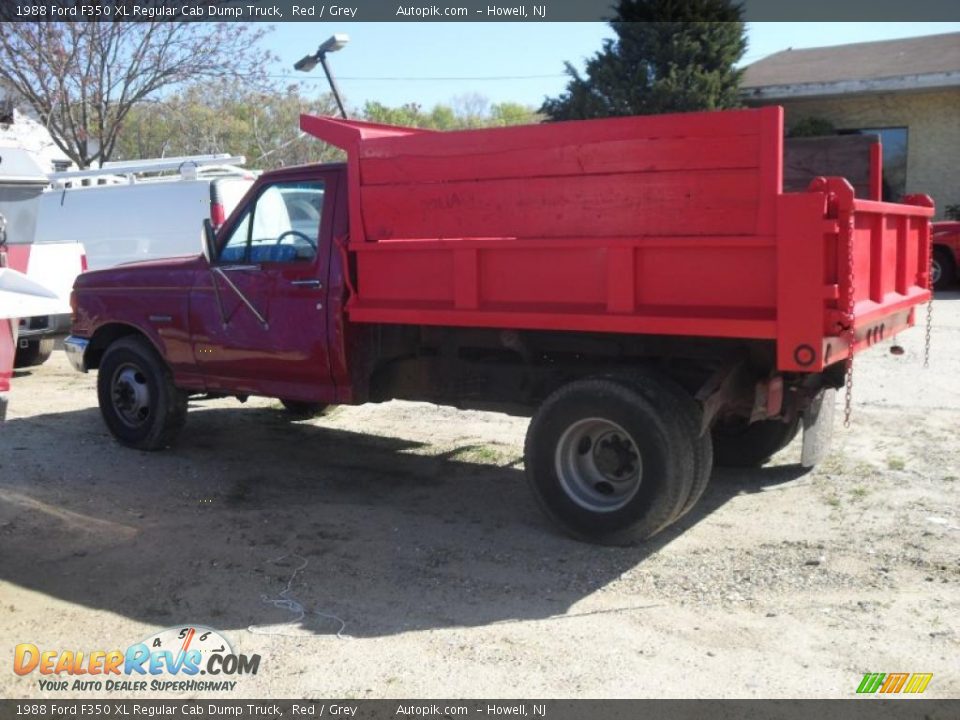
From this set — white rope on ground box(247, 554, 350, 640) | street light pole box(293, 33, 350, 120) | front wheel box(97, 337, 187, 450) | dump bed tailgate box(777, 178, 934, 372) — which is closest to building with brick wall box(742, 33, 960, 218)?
street light pole box(293, 33, 350, 120)

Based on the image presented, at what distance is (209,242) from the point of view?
6.94 m

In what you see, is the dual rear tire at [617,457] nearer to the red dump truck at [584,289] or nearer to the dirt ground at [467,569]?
the red dump truck at [584,289]

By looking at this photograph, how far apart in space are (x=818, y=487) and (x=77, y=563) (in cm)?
451

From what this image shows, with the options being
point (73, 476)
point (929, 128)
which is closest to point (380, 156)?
point (73, 476)

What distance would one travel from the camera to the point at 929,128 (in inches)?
783

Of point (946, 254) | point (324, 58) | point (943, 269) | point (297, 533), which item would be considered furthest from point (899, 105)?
point (297, 533)

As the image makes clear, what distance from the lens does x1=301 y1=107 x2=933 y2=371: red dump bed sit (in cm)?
454

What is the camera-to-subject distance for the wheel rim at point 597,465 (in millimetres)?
5301

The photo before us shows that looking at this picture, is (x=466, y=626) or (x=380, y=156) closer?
(x=466, y=626)

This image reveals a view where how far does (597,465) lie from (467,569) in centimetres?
91

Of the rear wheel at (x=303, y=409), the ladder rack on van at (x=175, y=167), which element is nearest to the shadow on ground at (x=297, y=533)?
the rear wheel at (x=303, y=409)

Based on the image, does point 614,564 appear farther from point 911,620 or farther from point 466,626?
point 911,620

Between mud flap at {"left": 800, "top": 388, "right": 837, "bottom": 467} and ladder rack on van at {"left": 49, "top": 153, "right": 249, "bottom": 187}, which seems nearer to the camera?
mud flap at {"left": 800, "top": 388, "right": 837, "bottom": 467}
